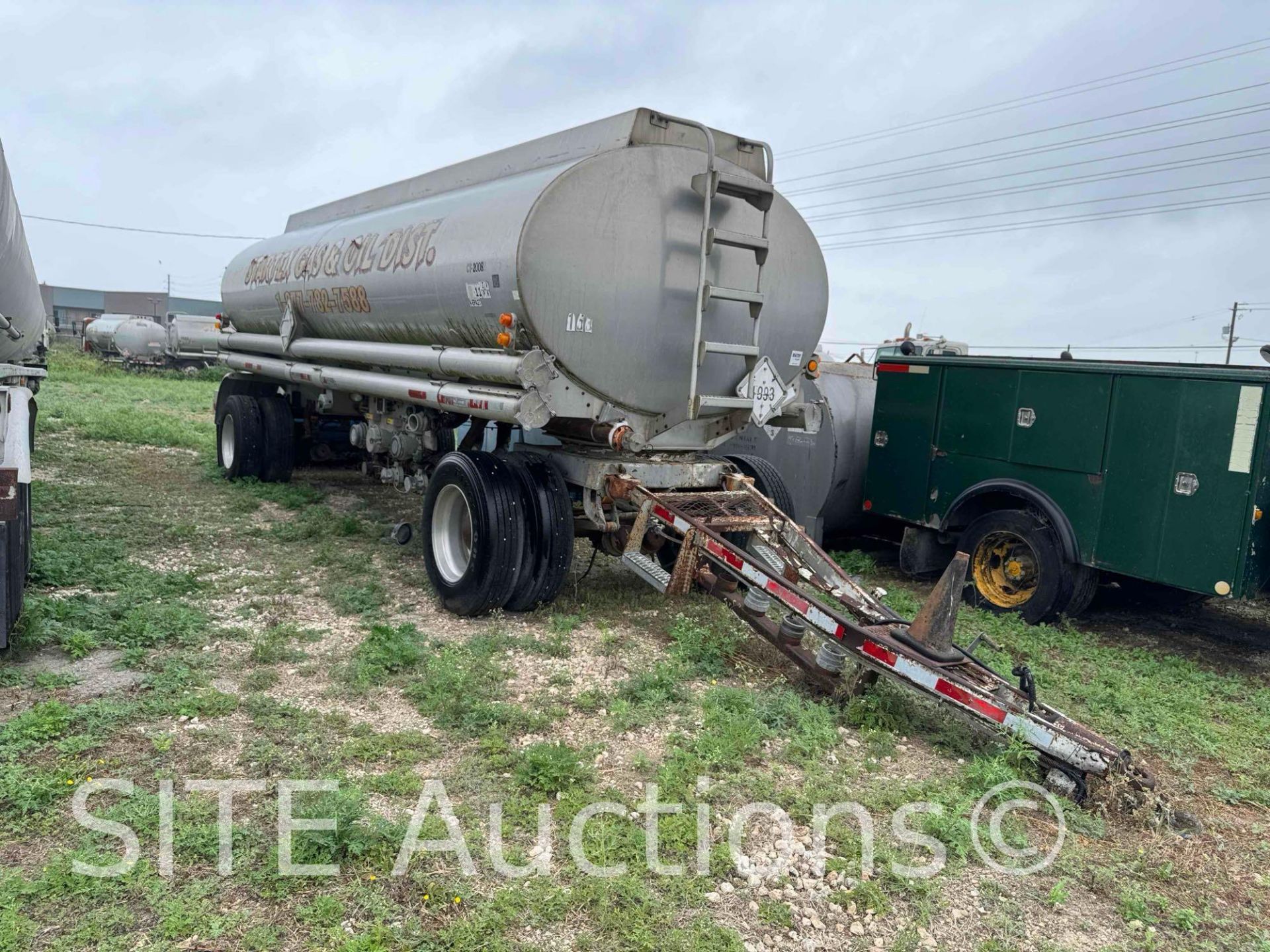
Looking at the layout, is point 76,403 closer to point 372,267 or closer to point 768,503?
point 372,267

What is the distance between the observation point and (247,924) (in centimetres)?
316

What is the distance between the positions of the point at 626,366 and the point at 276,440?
22.3 feet

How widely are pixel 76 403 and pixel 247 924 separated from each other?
65.0 ft

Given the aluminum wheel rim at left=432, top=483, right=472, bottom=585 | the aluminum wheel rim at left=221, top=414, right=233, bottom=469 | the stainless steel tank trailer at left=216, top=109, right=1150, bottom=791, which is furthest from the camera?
the aluminum wheel rim at left=221, top=414, right=233, bottom=469

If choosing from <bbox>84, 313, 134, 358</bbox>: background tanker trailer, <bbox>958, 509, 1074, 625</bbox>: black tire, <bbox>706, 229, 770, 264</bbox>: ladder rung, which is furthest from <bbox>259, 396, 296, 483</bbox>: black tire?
<bbox>84, 313, 134, 358</bbox>: background tanker trailer

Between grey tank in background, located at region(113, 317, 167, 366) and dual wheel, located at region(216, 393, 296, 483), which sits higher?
grey tank in background, located at region(113, 317, 167, 366)

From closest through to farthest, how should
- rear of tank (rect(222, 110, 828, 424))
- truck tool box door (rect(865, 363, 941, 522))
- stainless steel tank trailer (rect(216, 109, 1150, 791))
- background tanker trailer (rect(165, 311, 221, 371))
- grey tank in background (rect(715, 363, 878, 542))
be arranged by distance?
stainless steel tank trailer (rect(216, 109, 1150, 791)) < rear of tank (rect(222, 110, 828, 424)) < truck tool box door (rect(865, 363, 941, 522)) < grey tank in background (rect(715, 363, 878, 542)) < background tanker trailer (rect(165, 311, 221, 371))

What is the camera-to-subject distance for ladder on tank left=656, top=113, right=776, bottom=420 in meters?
6.48

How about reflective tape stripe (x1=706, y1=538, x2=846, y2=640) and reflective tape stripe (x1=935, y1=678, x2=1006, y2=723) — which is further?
reflective tape stripe (x1=706, y1=538, x2=846, y2=640)

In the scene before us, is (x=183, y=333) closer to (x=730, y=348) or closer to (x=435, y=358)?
(x=435, y=358)

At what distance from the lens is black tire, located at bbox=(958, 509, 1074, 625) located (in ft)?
25.2

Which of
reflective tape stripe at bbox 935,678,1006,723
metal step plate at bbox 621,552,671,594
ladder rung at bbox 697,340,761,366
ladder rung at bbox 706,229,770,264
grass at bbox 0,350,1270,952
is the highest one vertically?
ladder rung at bbox 706,229,770,264

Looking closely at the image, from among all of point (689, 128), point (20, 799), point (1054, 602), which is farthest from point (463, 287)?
point (1054, 602)

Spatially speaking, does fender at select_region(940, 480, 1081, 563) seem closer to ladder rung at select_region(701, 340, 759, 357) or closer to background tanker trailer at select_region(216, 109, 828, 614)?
background tanker trailer at select_region(216, 109, 828, 614)
